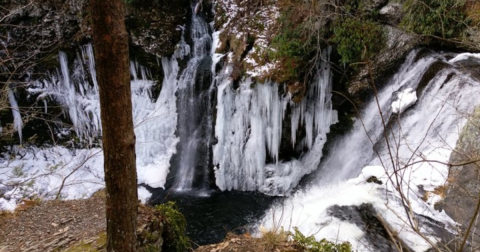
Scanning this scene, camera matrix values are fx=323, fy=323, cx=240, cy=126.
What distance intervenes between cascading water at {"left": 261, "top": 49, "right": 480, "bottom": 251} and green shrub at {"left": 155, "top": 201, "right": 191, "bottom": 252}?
4.55 feet

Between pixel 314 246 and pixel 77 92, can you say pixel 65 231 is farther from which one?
pixel 77 92

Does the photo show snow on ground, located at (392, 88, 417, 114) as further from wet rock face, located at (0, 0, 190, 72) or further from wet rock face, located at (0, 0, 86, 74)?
wet rock face, located at (0, 0, 86, 74)

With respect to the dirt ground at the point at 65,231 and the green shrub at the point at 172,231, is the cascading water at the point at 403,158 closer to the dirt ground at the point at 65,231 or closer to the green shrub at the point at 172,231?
the dirt ground at the point at 65,231

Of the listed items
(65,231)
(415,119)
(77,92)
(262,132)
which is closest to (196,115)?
(262,132)

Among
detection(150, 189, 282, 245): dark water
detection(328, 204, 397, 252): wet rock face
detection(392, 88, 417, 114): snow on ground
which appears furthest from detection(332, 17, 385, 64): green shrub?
detection(150, 189, 282, 245): dark water

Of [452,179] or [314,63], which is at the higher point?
[314,63]

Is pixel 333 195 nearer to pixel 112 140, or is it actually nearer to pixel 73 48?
pixel 112 140

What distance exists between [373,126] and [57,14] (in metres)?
8.02

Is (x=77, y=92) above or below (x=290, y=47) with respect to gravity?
below

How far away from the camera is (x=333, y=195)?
605 cm

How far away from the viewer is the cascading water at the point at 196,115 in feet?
26.0

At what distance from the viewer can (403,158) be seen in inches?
227

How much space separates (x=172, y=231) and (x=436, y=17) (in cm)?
572

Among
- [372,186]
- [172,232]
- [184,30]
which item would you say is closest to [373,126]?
[372,186]
